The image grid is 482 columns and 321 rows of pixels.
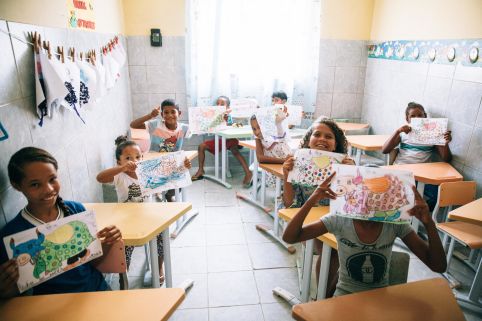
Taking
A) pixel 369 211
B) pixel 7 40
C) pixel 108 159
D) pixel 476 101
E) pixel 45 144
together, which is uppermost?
pixel 7 40

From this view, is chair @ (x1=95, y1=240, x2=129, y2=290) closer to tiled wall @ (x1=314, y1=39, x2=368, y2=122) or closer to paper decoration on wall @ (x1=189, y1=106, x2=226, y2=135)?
paper decoration on wall @ (x1=189, y1=106, x2=226, y2=135)

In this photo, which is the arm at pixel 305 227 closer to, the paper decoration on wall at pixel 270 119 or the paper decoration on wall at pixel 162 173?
the paper decoration on wall at pixel 162 173

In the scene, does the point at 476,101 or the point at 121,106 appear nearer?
the point at 476,101

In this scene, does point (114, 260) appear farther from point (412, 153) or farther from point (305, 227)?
point (412, 153)

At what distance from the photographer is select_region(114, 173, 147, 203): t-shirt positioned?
2604 mm

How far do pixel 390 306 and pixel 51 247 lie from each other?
1526mm

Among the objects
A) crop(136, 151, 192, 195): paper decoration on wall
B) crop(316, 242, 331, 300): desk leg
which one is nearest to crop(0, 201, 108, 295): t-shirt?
crop(136, 151, 192, 195): paper decoration on wall

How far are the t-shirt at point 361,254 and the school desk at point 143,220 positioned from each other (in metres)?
1.01

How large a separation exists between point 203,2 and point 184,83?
1.24 metres

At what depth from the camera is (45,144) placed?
7.37 ft

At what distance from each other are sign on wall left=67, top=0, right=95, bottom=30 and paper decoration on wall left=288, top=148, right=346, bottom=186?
230 centimetres

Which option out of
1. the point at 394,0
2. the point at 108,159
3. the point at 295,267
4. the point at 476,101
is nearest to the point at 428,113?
the point at 476,101

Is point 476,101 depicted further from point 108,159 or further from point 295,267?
point 108,159

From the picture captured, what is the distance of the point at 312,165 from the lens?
7.38 feet
